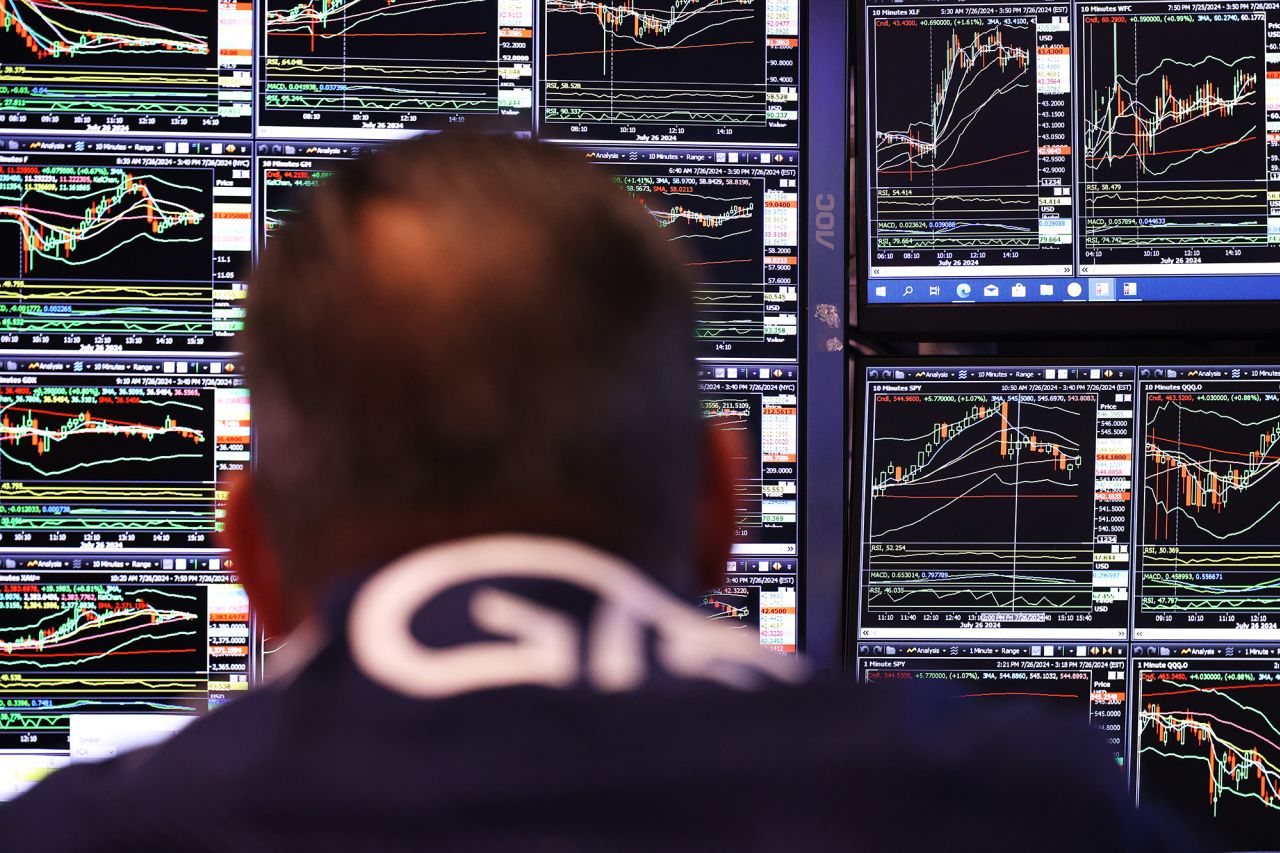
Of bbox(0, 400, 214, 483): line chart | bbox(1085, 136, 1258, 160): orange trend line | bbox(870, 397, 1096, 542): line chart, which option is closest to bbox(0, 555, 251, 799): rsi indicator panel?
bbox(0, 400, 214, 483): line chart

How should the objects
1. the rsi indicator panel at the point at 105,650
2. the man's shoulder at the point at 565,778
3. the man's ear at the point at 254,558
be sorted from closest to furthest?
the man's shoulder at the point at 565,778 → the man's ear at the point at 254,558 → the rsi indicator panel at the point at 105,650

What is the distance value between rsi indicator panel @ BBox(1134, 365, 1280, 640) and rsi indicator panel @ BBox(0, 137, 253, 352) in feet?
4.31

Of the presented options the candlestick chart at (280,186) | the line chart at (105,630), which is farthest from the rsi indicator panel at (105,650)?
the candlestick chart at (280,186)

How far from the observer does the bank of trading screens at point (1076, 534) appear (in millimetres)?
1536

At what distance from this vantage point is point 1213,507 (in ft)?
5.07

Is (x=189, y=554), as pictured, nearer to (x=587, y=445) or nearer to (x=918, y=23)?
(x=587, y=445)

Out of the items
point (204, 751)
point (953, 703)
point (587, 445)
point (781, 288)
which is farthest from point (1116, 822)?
point (781, 288)

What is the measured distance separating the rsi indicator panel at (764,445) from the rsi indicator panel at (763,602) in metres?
0.02

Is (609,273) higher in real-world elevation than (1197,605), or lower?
higher

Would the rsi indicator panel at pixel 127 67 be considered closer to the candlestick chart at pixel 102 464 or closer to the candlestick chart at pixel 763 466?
the candlestick chart at pixel 102 464

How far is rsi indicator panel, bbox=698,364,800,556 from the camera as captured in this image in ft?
5.08

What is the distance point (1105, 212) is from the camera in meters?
1.56

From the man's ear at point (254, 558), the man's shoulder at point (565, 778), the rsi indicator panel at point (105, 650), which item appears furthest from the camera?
the rsi indicator panel at point (105, 650)

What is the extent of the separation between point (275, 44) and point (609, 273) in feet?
3.86
